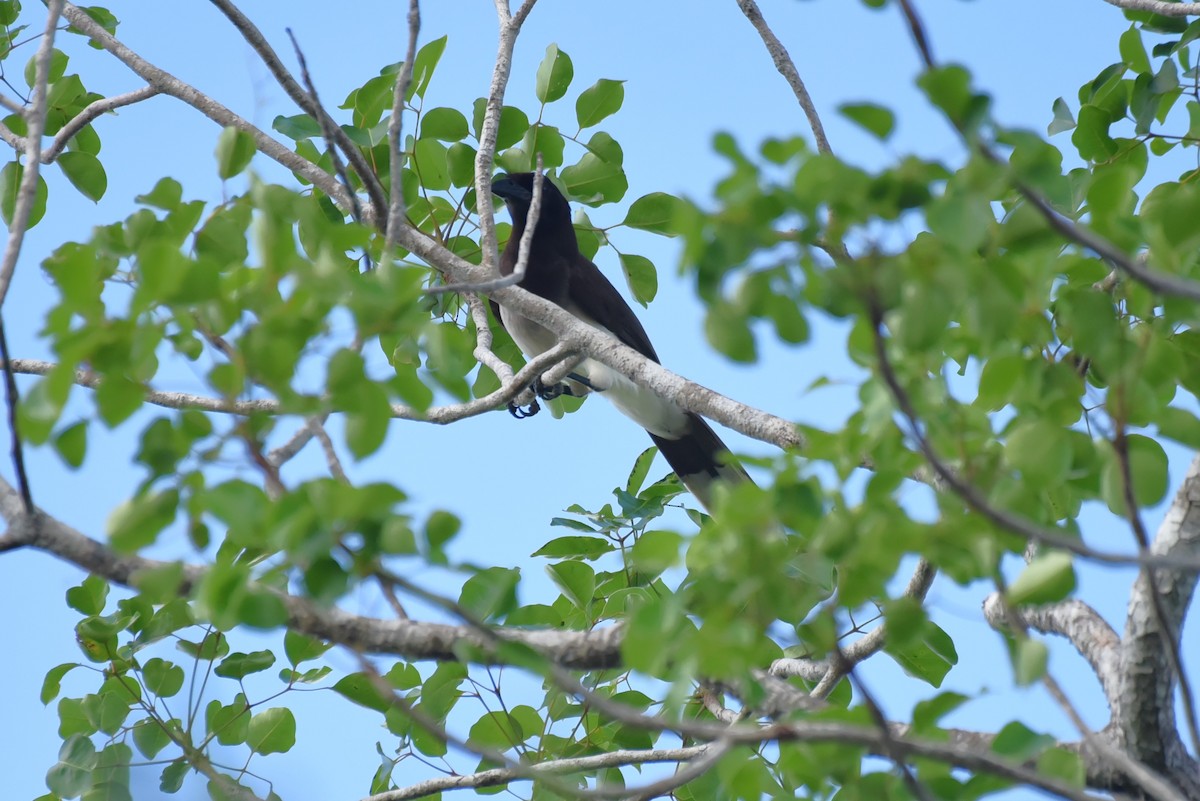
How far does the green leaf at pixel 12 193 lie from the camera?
342 centimetres

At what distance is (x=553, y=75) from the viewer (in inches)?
146

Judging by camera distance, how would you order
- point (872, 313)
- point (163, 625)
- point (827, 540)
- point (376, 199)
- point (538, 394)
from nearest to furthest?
point (872, 313) → point (827, 540) → point (163, 625) → point (376, 199) → point (538, 394)

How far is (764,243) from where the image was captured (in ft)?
4.26

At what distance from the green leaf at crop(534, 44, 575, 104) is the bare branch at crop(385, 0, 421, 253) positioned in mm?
957

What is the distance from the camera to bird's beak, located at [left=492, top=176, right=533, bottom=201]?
5535 mm

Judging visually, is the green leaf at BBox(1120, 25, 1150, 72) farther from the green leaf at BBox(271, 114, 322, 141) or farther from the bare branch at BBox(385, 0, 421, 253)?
the green leaf at BBox(271, 114, 322, 141)

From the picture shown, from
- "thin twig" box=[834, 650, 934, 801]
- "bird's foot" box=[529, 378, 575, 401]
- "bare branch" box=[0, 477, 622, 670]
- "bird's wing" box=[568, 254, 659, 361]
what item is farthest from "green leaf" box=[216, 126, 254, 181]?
"bird's wing" box=[568, 254, 659, 361]

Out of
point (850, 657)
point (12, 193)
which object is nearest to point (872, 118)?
point (850, 657)

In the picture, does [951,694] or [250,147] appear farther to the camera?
[250,147]

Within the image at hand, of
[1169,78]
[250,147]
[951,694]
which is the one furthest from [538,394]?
[951,694]

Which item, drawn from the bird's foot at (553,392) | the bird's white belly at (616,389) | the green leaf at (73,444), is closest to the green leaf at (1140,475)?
the green leaf at (73,444)

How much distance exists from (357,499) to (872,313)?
598 mm

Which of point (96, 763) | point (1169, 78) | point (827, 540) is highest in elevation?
point (1169, 78)

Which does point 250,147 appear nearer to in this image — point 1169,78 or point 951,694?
point 951,694
